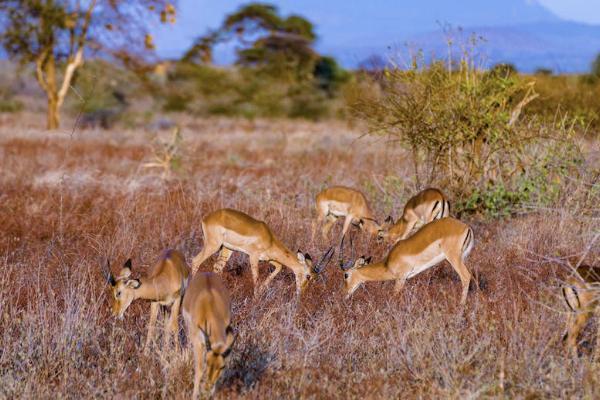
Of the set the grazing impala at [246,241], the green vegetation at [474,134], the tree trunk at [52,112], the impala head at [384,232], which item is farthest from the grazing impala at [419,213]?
the tree trunk at [52,112]

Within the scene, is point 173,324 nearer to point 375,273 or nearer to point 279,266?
point 375,273

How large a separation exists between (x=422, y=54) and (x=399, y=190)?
5.95 feet

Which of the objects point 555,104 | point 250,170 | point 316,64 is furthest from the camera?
point 316,64

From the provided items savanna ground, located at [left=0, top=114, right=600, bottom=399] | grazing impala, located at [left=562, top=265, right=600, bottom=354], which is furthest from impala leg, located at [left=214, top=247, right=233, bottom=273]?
grazing impala, located at [left=562, top=265, right=600, bottom=354]

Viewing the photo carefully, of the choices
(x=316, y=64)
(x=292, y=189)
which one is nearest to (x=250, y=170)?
(x=292, y=189)

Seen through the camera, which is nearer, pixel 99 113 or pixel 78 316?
pixel 78 316

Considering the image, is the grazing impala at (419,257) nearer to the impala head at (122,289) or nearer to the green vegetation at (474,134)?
the impala head at (122,289)

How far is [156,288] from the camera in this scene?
526cm

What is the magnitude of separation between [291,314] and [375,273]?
4.49ft

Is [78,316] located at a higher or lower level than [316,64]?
higher

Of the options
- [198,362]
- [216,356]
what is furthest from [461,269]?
Answer: [216,356]

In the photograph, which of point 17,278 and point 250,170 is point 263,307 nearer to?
point 17,278

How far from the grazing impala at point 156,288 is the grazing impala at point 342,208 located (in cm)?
417

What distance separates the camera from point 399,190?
10.6 meters
